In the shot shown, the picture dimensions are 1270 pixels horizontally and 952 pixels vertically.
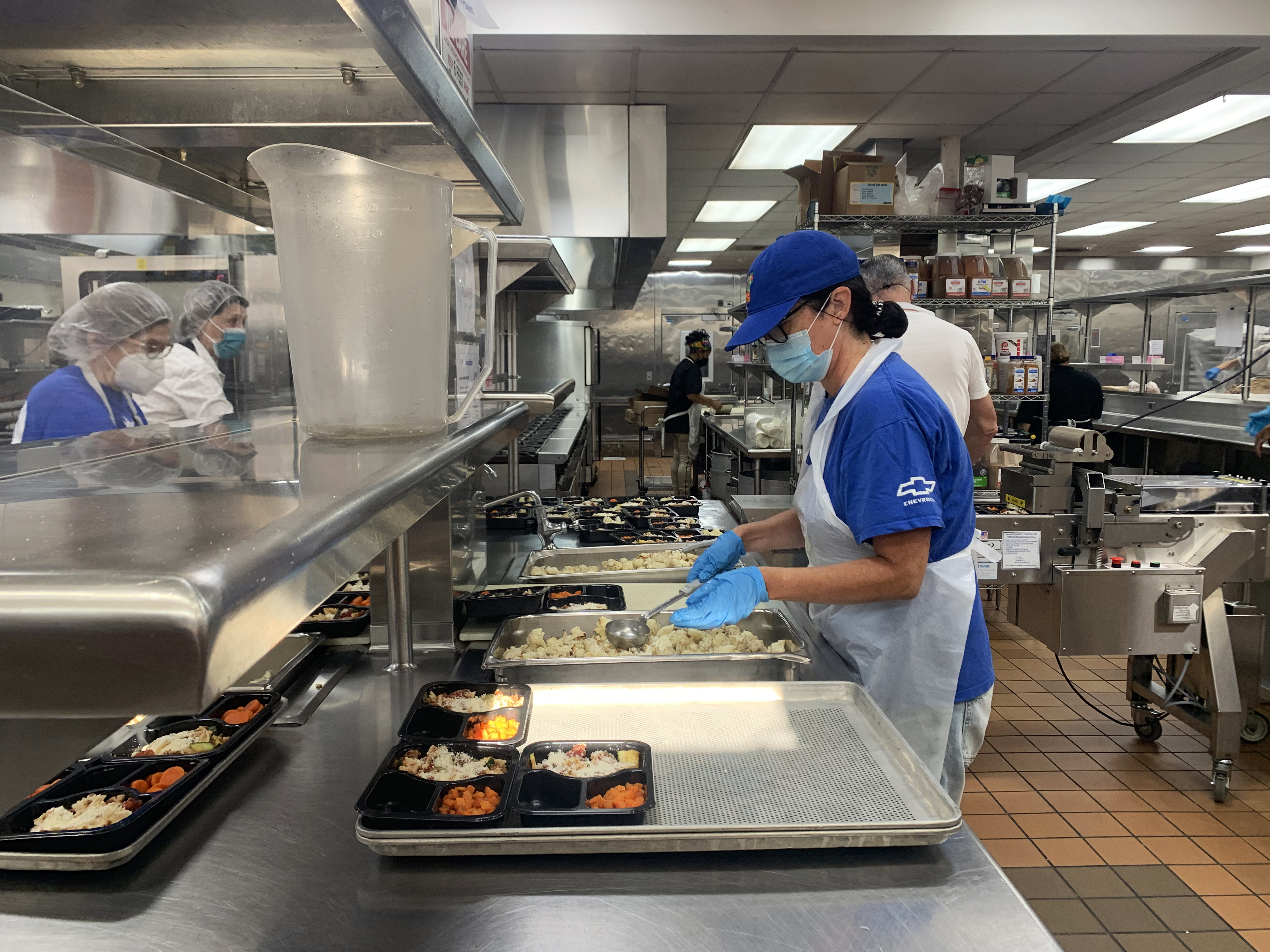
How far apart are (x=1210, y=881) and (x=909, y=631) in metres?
1.70

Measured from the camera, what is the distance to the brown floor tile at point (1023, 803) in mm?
3023

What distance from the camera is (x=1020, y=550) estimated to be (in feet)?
10.3

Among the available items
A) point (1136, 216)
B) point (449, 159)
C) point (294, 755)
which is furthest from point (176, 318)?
A: point (1136, 216)

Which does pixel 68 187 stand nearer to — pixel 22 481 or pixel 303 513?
pixel 22 481

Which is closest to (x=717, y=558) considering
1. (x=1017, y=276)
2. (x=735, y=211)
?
(x=1017, y=276)

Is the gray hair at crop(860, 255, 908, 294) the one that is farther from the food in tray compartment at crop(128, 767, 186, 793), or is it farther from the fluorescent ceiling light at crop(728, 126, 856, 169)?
the food in tray compartment at crop(128, 767, 186, 793)

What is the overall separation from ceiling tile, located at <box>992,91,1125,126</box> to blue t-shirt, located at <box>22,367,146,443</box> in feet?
16.6

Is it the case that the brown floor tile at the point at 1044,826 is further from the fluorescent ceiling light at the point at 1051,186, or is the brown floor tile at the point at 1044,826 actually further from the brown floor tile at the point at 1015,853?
the fluorescent ceiling light at the point at 1051,186

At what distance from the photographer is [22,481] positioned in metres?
0.64

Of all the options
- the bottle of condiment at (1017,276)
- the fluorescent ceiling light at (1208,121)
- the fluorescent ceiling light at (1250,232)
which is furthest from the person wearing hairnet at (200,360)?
the fluorescent ceiling light at (1250,232)

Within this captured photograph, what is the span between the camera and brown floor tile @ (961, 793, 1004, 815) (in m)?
3.02

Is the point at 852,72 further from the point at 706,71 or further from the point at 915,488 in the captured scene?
the point at 915,488

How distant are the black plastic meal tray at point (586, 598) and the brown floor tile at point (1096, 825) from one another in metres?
1.83

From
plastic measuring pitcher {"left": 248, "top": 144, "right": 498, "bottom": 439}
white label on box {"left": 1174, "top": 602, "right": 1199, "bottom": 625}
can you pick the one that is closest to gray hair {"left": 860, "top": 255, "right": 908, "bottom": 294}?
white label on box {"left": 1174, "top": 602, "right": 1199, "bottom": 625}
